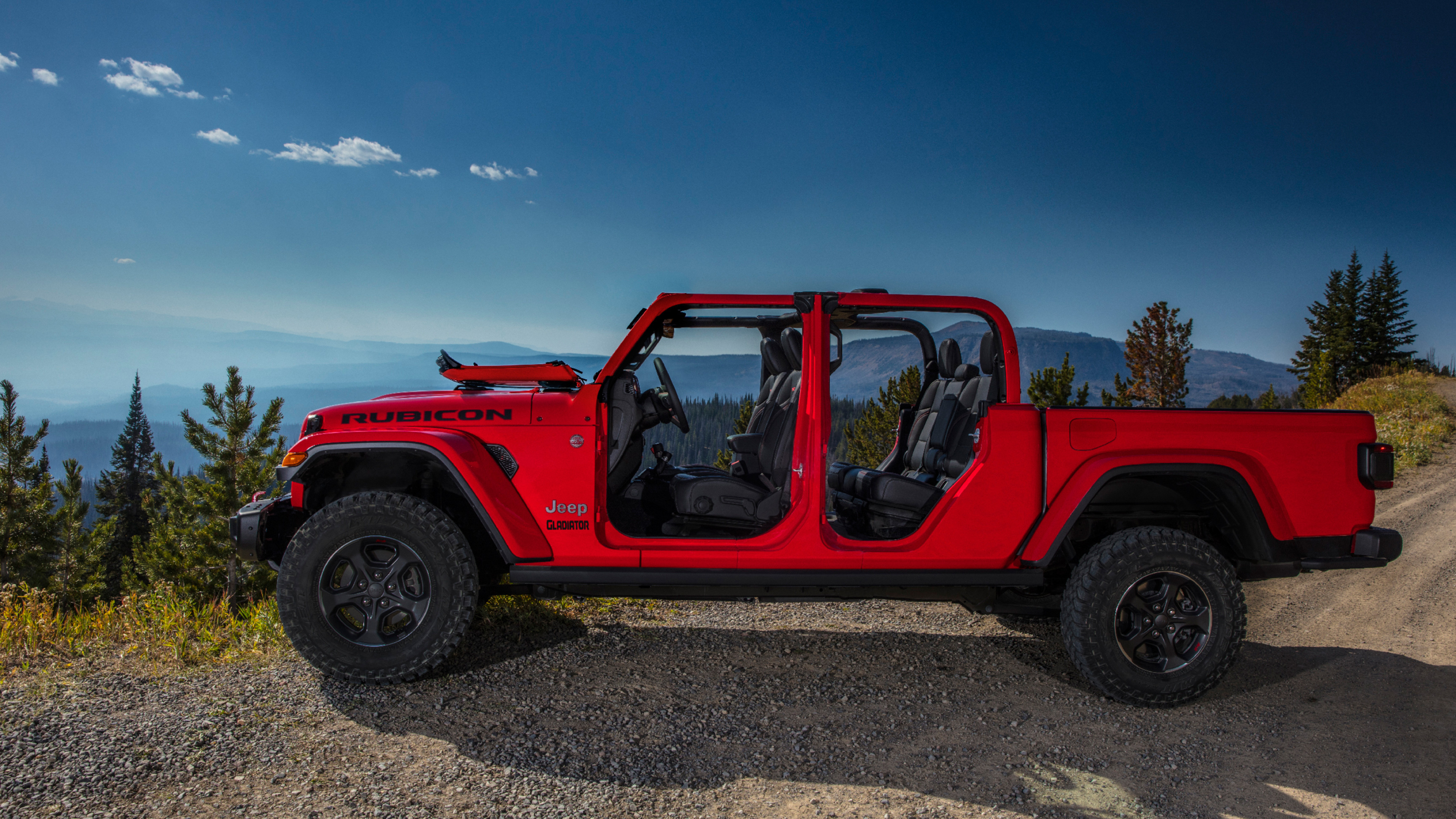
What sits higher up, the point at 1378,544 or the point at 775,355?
the point at 775,355

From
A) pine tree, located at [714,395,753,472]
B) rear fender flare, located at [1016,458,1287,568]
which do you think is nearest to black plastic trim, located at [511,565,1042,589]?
rear fender flare, located at [1016,458,1287,568]

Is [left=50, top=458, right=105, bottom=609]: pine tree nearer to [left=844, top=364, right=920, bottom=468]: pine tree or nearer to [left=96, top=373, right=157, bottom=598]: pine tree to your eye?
[left=96, top=373, right=157, bottom=598]: pine tree

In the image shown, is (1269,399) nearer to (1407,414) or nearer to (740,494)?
(1407,414)

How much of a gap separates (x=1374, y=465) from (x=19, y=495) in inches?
1678

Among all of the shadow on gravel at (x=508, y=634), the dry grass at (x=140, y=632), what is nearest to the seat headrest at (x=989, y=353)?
the shadow on gravel at (x=508, y=634)

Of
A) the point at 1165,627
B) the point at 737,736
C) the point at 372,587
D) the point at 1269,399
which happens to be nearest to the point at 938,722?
the point at 737,736

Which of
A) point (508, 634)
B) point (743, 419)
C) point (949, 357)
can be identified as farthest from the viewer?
point (743, 419)

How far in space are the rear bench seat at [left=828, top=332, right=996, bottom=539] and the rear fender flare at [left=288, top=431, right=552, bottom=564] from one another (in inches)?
76.0

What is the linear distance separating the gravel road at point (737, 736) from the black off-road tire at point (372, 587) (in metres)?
0.18

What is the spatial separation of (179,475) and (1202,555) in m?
38.9

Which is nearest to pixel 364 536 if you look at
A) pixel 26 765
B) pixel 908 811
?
pixel 26 765

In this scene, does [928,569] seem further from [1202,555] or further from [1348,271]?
[1348,271]

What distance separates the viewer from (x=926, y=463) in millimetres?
4922

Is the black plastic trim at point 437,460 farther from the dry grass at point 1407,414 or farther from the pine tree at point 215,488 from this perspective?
the pine tree at point 215,488
